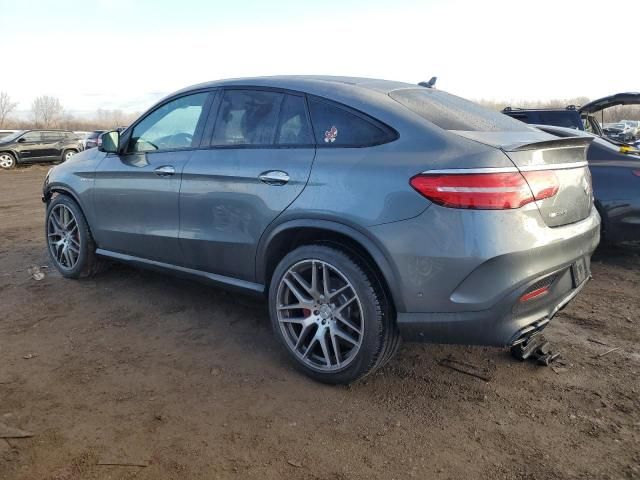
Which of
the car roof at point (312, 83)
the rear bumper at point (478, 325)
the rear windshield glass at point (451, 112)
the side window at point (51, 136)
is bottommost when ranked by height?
the side window at point (51, 136)

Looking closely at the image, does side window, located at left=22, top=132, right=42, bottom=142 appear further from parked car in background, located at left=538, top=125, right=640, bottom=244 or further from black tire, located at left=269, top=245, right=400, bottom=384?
black tire, located at left=269, top=245, right=400, bottom=384

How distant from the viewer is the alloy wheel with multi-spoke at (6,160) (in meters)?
19.4

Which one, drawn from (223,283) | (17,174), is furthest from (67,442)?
(17,174)

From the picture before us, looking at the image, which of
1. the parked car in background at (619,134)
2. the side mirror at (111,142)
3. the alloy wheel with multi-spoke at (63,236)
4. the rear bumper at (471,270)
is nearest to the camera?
the rear bumper at (471,270)

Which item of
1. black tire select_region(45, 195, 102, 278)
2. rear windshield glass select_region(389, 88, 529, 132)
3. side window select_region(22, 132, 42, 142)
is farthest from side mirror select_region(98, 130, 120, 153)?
side window select_region(22, 132, 42, 142)

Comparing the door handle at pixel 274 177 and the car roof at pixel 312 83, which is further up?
the car roof at pixel 312 83

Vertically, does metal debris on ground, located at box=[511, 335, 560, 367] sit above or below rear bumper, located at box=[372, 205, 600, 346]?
below

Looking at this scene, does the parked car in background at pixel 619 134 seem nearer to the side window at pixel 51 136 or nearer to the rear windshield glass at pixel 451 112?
the rear windshield glass at pixel 451 112

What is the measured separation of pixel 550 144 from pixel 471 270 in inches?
33.6

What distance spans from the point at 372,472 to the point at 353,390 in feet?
2.35

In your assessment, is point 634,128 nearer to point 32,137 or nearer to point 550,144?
point 32,137

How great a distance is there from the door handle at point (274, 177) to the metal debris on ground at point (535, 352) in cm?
174

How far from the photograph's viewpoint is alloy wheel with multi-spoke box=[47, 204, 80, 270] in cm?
484

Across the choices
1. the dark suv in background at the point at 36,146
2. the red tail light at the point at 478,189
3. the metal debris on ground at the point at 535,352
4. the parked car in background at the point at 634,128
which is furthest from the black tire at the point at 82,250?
the parked car in background at the point at 634,128
